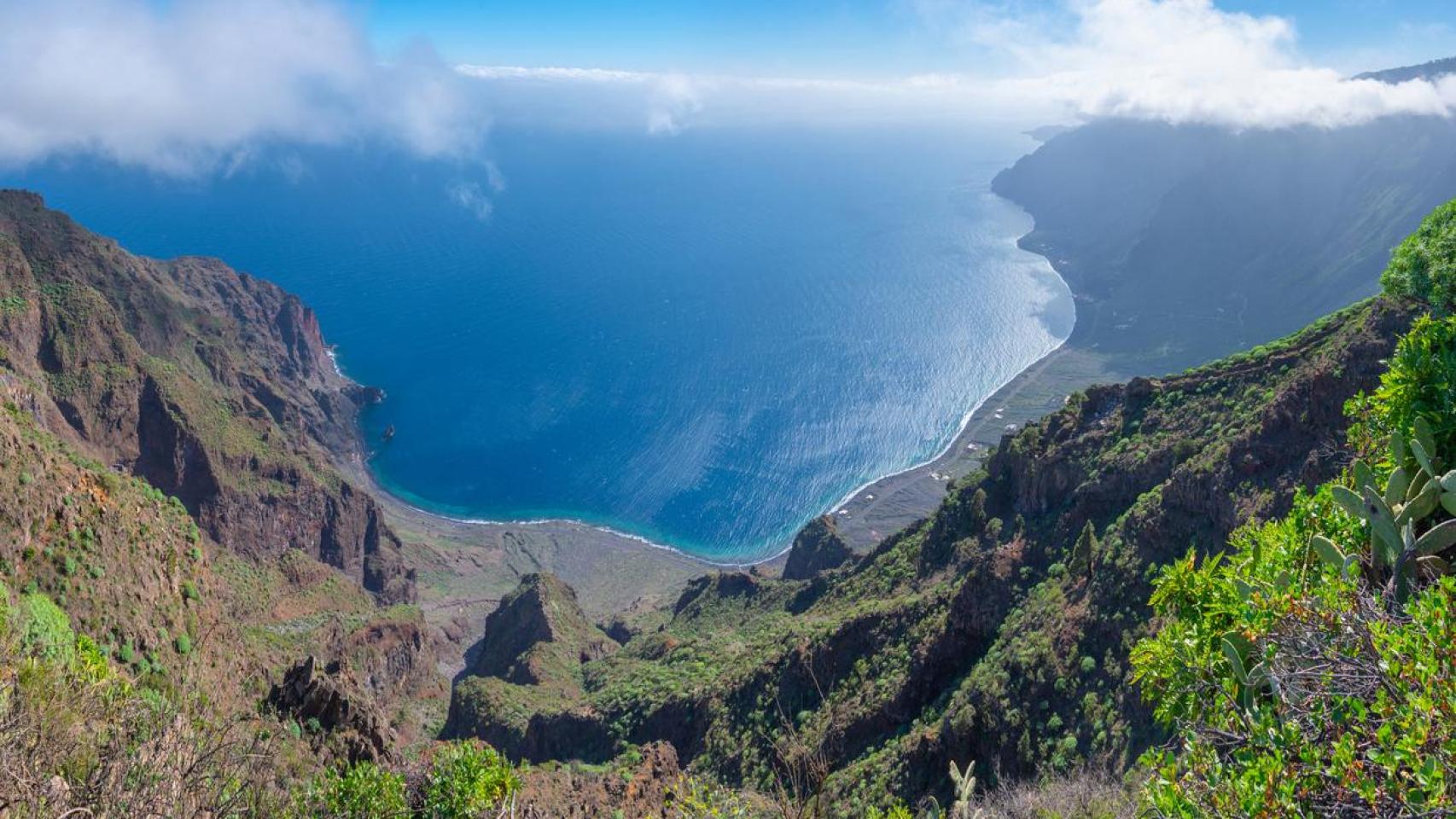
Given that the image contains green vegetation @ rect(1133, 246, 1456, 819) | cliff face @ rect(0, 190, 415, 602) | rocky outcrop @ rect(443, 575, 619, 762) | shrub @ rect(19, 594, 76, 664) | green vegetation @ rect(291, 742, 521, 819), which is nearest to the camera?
green vegetation @ rect(1133, 246, 1456, 819)

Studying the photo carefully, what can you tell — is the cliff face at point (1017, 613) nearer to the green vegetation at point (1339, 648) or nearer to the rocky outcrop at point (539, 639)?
the rocky outcrop at point (539, 639)

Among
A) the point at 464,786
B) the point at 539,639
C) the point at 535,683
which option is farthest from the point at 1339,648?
the point at 539,639

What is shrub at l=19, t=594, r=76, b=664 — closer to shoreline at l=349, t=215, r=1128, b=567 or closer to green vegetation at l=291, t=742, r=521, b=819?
green vegetation at l=291, t=742, r=521, b=819

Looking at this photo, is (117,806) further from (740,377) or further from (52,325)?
(740,377)

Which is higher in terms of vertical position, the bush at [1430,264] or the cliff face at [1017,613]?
the bush at [1430,264]

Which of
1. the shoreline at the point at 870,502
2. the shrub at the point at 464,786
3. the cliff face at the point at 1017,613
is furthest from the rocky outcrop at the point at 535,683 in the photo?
the shoreline at the point at 870,502

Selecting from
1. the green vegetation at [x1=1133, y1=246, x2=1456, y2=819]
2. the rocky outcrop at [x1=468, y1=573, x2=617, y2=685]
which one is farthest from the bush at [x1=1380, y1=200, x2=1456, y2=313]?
the rocky outcrop at [x1=468, y1=573, x2=617, y2=685]

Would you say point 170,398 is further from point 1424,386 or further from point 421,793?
point 1424,386
